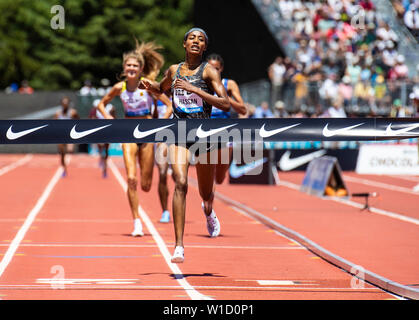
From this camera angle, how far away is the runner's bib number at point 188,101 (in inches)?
368

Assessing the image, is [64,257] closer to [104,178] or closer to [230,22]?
[104,178]

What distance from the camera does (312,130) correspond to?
29.4 ft

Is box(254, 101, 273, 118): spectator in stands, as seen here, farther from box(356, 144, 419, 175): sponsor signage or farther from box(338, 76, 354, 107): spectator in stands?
box(356, 144, 419, 175): sponsor signage

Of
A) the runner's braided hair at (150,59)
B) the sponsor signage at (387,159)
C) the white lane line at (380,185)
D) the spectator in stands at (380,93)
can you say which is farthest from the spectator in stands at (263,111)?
Answer: the runner's braided hair at (150,59)

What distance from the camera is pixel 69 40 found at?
71125 mm

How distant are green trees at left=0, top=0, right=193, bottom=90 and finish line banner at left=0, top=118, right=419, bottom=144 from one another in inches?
2384

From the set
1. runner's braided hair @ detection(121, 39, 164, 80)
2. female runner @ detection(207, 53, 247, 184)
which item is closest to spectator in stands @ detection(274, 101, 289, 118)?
female runner @ detection(207, 53, 247, 184)

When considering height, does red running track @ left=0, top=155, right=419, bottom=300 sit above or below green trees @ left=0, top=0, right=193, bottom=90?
below

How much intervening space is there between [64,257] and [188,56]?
9.54ft

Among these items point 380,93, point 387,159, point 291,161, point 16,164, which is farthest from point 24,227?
point 16,164

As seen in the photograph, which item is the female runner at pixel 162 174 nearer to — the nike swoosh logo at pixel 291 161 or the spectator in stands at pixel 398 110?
the spectator in stands at pixel 398 110

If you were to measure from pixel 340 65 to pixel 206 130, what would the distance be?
85.5ft

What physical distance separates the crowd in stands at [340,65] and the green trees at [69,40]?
106ft

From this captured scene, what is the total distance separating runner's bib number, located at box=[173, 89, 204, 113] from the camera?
9352mm
